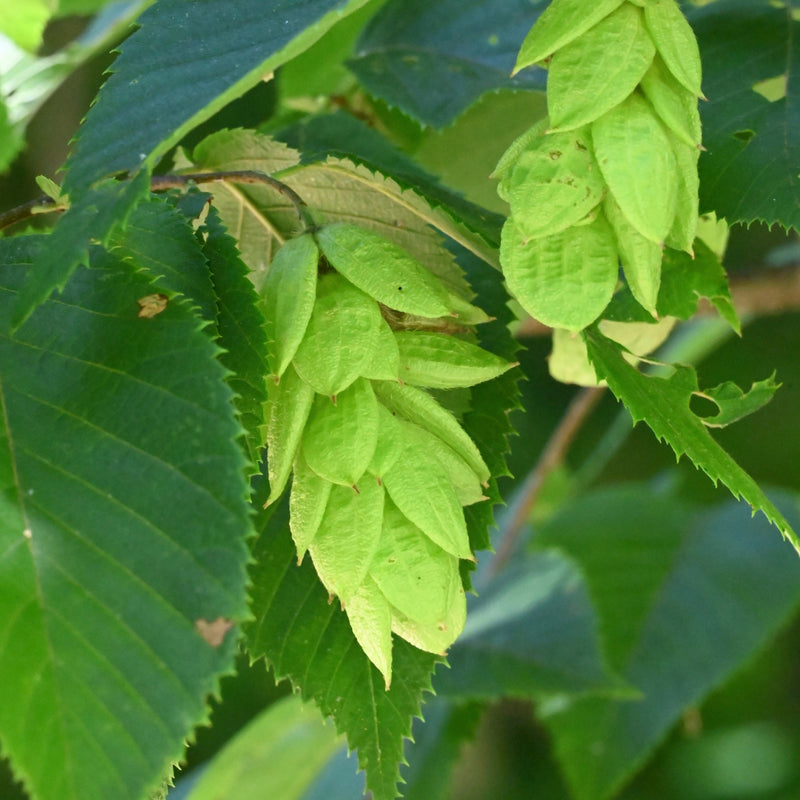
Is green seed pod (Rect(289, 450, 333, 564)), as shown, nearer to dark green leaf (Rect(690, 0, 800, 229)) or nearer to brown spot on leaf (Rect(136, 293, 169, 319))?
brown spot on leaf (Rect(136, 293, 169, 319))

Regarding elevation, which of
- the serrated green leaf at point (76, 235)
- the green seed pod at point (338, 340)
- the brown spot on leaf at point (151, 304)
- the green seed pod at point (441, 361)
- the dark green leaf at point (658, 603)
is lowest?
the dark green leaf at point (658, 603)

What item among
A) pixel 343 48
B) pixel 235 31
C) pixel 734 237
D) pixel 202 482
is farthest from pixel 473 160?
pixel 734 237

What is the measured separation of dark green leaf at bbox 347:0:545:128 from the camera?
143 centimetres

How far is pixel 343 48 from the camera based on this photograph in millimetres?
1794

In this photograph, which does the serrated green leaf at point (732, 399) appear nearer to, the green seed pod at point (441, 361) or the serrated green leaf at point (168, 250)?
the green seed pod at point (441, 361)

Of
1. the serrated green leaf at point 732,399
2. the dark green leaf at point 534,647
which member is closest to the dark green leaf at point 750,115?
the serrated green leaf at point 732,399

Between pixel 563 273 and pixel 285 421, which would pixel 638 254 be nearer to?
pixel 563 273

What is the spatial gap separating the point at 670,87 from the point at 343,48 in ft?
3.35

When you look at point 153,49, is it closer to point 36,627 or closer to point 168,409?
point 168,409

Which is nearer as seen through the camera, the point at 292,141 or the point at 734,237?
the point at 292,141

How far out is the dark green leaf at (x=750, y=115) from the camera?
1.02m

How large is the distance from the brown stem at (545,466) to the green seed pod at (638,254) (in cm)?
→ 107

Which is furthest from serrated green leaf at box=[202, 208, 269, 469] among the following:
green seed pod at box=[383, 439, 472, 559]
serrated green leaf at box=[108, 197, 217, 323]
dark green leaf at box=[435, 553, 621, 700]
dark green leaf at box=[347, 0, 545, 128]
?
dark green leaf at box=[435, 553, 621, 700]

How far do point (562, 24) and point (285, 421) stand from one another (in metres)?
0.39
